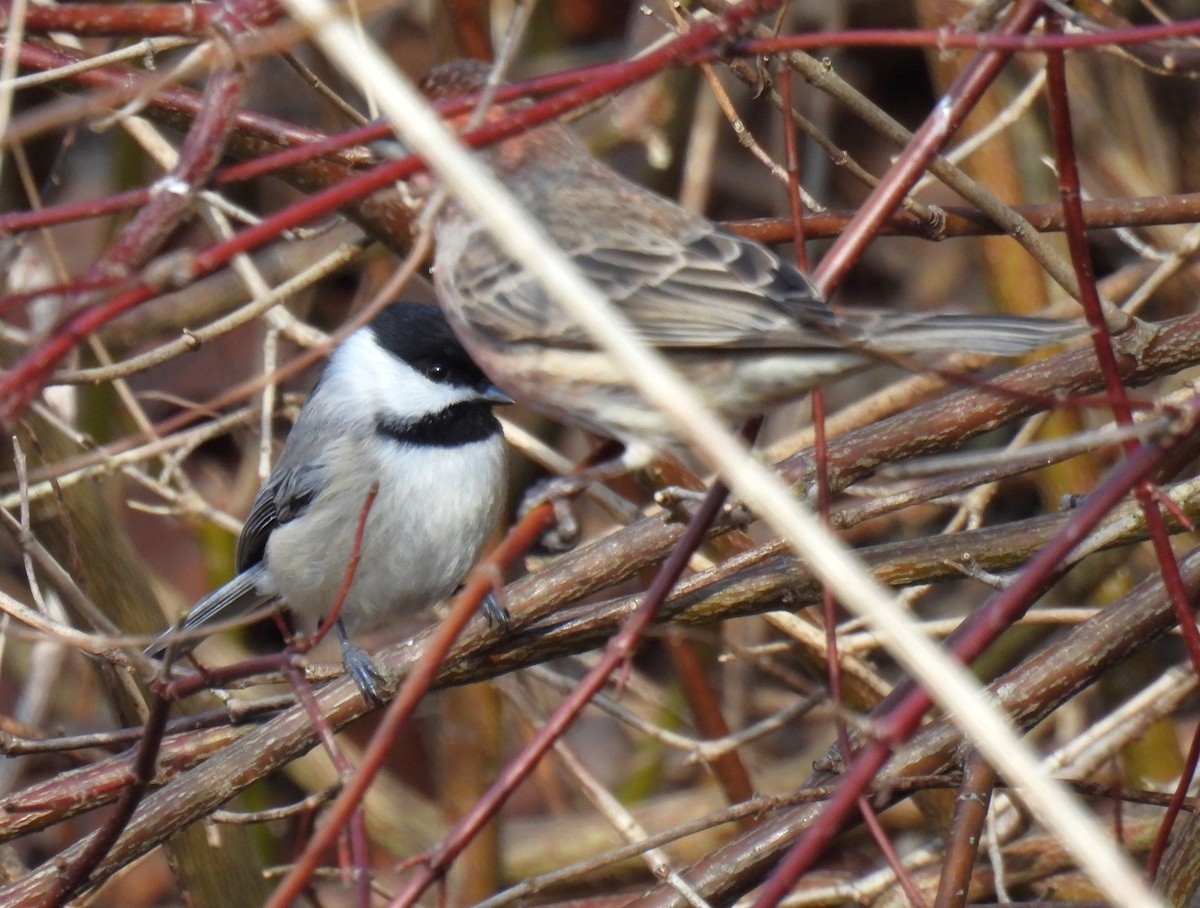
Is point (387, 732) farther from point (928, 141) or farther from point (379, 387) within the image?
point (379, 387)

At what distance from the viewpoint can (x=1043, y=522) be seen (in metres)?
3.41

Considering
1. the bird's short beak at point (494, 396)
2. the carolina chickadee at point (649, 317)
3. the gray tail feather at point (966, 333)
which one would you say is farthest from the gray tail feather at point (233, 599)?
the gray tail feather at point (966, 333)

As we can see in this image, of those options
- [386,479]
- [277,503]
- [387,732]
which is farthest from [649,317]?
[277,503]

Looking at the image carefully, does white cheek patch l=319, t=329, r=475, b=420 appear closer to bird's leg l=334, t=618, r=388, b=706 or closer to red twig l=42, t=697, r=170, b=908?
bird's leg l=334, t=618, r=388, b=706

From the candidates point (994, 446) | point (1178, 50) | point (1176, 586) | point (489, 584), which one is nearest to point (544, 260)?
point (489, 584)

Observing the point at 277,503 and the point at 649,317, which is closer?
the point at 649,317

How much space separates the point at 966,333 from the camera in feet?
8.04

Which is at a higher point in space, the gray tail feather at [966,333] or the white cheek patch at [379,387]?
the gray tail feather at [966,333]

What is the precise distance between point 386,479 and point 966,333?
243 cm

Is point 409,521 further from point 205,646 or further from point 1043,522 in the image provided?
point 1043,522

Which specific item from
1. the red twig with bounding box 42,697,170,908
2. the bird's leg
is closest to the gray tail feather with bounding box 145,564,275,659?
the bird's leg

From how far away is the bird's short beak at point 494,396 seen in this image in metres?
4.12

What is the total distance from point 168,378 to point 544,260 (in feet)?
18.9

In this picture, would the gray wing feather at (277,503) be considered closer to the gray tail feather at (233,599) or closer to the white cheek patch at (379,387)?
the gray tail feather at (233,599)
